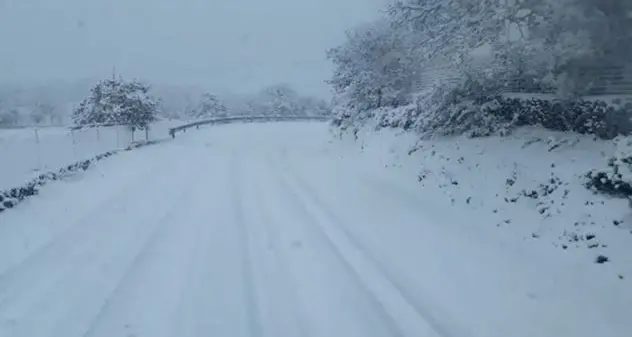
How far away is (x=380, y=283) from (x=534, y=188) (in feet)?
12.9

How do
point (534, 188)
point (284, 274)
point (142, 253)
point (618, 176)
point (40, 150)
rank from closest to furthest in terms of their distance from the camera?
point (284, 274)
point (618, 176)
point (142, 253)
point (534, 188)
point (40, 150)

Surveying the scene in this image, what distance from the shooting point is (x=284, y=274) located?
22.3 feet

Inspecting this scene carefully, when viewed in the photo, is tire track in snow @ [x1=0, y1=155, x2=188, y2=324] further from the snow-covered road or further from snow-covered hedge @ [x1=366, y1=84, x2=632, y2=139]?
snow-covered hedge @ [x1=366, y1=84, x2=632, y2=139]

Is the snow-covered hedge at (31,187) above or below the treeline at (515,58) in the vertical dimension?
below

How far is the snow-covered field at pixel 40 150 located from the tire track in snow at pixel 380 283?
772cm

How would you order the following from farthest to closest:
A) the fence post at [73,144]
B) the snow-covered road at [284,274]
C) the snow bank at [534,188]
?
the fence post at [73,144] < the snow bank at [534,188] < the snow-covered road at [284,274]

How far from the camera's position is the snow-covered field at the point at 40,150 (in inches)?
619

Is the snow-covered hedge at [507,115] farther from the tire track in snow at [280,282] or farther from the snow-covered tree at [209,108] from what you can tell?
the snow-covered tree at [209,108]

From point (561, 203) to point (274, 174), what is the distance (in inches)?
414

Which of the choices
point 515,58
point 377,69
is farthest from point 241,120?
point 515,58

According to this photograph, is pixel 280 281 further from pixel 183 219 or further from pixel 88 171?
pixel 88 171

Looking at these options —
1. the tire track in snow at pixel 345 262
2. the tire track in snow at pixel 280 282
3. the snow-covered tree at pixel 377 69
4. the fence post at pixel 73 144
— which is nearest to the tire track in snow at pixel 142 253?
the tire track in snow at pixel 280 282

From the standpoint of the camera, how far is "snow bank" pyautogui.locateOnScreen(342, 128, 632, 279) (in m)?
6.79

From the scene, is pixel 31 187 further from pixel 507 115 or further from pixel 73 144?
pixel 507 115
